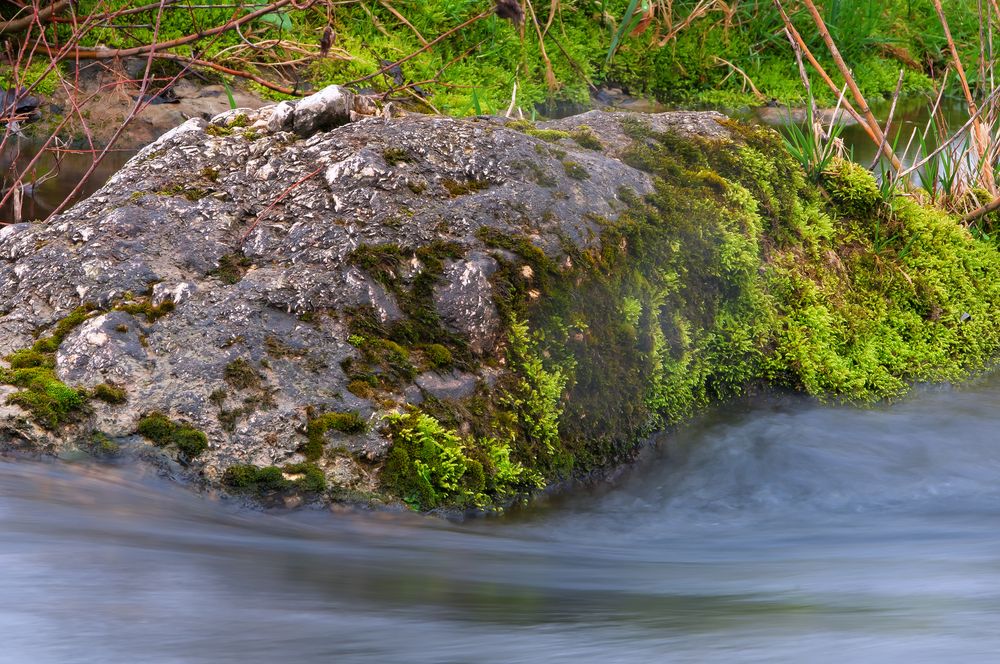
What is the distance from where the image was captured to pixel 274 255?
2.82 meters

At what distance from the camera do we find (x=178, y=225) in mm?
2891

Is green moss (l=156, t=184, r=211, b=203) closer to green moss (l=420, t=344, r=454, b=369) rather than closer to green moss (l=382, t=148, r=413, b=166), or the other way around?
green moss (l=382, t=148, r=413, b=166)

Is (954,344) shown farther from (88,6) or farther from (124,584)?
(88,6)

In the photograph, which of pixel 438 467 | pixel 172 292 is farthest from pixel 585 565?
pixel 172 292

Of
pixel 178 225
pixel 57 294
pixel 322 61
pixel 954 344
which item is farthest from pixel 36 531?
pixel 322 61

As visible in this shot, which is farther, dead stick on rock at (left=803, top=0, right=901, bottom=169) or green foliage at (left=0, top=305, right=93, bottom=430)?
dead stick on rock at (left=803, top=0, right=901, bottom=169)

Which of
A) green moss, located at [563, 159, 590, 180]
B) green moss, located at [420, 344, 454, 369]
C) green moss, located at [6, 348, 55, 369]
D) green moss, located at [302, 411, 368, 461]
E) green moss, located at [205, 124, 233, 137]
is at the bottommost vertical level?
green moss, located at [302, 411, 368, 461]

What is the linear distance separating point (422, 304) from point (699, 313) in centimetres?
99

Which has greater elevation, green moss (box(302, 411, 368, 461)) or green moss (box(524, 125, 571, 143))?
green moss (box(524, 125, 571, 143))

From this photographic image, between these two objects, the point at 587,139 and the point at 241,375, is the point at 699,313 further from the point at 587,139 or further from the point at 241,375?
the point at 241,375

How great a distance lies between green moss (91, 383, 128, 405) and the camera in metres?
2.46

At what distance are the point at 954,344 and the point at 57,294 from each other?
3.03 meters

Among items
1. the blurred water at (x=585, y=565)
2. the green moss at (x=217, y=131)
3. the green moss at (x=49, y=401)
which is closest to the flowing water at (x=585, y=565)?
the blurred water at (x=585, y=565)

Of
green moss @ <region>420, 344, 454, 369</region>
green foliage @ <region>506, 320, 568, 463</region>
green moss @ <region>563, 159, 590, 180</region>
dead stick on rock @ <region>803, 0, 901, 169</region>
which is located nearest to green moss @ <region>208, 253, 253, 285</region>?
green moss @ <region>420, 344, 454, 369</region>
